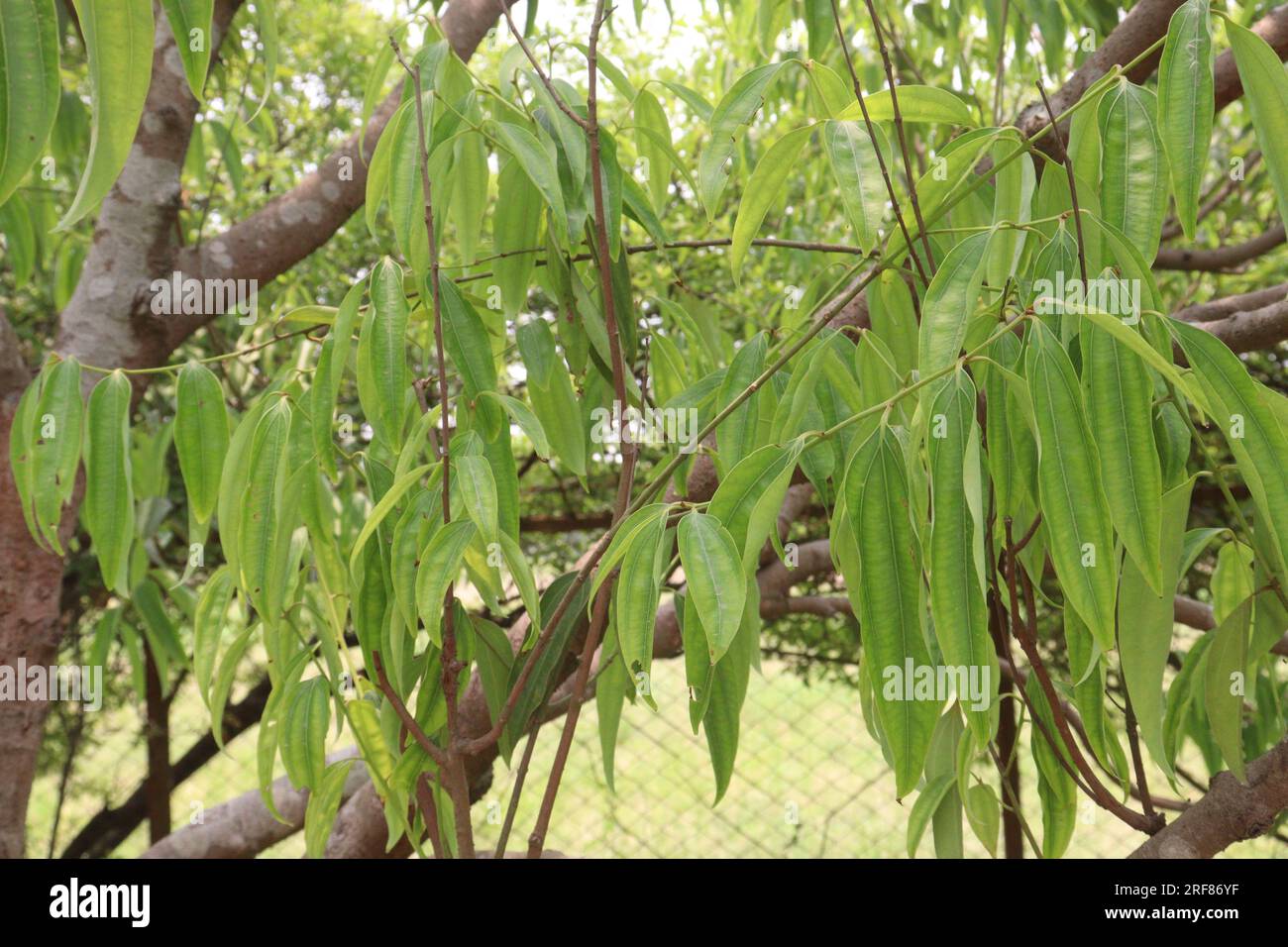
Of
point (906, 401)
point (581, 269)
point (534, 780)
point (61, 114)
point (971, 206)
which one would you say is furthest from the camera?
point (534, 780)

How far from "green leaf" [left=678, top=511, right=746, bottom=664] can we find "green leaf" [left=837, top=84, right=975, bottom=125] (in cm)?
24

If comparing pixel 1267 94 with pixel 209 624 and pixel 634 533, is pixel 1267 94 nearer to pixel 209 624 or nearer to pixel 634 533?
pixel 634 533

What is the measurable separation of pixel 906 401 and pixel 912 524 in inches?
5.4

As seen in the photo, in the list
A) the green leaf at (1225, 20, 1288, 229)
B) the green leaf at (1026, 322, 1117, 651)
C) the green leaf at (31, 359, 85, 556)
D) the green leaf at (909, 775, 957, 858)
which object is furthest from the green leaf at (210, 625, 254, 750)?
the green leaf at (1225, 20, 1288, 229)

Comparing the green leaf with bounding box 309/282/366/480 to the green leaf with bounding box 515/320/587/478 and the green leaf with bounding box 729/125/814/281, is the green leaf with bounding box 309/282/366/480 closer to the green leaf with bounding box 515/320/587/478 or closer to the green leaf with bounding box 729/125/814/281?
the green leaf with bounding box 515/320/587/478

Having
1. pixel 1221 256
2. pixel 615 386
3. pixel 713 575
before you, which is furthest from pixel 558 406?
pixel 1221 256

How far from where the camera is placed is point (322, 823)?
79 cm

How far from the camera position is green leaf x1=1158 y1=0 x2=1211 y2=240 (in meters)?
0.51

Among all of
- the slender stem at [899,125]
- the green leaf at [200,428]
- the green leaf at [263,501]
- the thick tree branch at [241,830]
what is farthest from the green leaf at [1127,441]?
the thick tree branch at [241,830]

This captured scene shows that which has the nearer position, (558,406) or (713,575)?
(713,575)

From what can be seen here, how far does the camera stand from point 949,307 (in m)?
0.52

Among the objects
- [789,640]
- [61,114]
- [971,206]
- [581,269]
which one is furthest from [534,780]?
[971,206]

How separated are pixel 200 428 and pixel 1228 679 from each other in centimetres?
68
